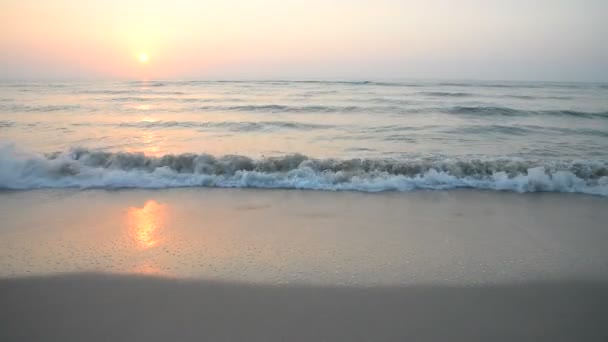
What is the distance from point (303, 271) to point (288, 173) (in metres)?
3.70

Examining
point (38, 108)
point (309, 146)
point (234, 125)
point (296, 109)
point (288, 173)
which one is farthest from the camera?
point (296, 109)

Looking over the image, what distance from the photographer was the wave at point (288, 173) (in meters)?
6.70

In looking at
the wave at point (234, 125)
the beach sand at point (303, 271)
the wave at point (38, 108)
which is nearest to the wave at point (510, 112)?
the wave at point (234, 125)

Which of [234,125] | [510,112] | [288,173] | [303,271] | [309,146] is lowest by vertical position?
[303,271]

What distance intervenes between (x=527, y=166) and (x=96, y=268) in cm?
749

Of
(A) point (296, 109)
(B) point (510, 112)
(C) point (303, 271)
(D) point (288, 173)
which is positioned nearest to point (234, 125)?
(A) point (296, 109)

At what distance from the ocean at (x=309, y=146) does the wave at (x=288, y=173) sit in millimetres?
21

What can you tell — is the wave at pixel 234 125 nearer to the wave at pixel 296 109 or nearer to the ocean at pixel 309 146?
the ocean at pixel 309 146

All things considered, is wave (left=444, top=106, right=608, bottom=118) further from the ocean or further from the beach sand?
the beach sand

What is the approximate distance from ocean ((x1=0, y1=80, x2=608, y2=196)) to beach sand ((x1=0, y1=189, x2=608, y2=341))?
1.10 m

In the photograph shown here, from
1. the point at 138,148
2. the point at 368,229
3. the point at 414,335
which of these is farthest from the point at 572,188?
the point at 138,148

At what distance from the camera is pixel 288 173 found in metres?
7.22

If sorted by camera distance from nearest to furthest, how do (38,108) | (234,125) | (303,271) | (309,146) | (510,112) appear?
(303,271) < (309,146) < (234,125) < (510,112) < (38,108)

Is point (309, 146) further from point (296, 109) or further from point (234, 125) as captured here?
point (296, 109)
